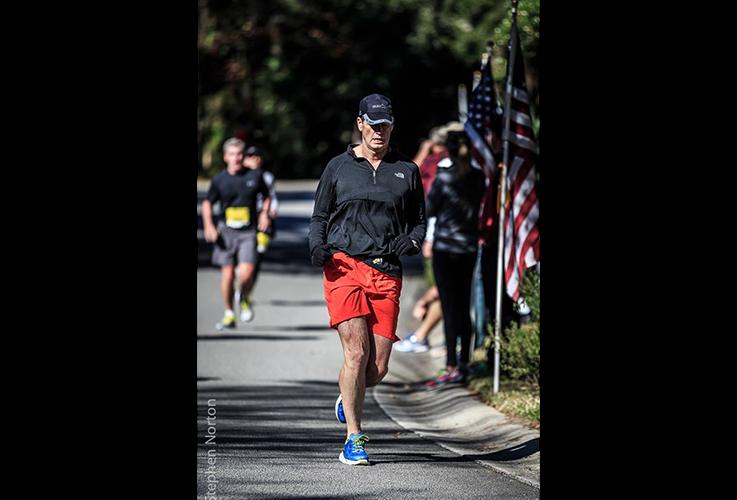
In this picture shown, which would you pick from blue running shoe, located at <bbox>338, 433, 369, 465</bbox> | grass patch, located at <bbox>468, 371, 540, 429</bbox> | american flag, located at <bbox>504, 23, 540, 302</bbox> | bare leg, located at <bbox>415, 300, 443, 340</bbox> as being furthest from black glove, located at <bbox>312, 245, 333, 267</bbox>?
bare leg, located at <bbox>415, 300, 443, 340</bbox>

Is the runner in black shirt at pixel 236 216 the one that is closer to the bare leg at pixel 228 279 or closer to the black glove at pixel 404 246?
the bare leg at pixel 228 279

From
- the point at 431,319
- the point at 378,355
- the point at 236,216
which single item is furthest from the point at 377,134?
the point at 236,216

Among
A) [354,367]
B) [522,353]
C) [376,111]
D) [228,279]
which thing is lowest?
[522,353]

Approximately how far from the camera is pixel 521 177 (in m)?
10.4

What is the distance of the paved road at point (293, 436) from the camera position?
7.58 m

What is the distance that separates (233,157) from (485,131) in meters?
3.60

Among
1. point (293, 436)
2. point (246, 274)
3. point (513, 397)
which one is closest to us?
point (293, 436)

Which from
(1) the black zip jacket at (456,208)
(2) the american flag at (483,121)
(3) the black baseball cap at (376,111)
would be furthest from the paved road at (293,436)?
(2) the american flag at (483,121)

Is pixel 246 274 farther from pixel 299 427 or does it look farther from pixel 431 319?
pixel 299 427

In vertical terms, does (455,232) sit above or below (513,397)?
above

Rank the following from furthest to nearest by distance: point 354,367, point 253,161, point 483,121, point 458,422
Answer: point 253,161, point 483,121, point 458,422, point 354,367

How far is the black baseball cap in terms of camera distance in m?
8.01

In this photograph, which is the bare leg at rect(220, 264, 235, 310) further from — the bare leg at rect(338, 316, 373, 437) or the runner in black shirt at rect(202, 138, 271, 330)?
the bare leg at rect(338, 316, 373, 437)
